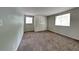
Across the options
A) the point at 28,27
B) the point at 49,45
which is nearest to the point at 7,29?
the point at 49,45

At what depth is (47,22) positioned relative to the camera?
904 cm

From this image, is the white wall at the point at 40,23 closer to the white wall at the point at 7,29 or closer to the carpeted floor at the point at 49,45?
the carpeted floor at the point at 49,45

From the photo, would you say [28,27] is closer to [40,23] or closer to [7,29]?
[40,23]

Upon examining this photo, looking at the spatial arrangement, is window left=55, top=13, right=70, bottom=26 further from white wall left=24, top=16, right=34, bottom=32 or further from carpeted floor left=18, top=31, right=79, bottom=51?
white wall left=24, top=16, right=34, bottom=32

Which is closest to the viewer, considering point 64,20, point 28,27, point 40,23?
point 64,20

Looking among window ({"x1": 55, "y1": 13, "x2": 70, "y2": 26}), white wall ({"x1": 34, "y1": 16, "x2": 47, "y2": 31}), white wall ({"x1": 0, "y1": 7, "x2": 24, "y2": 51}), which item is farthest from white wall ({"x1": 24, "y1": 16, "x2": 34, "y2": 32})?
white wall ({"x1": 0, "y1": 7, "x2": 24, "y2": 51})

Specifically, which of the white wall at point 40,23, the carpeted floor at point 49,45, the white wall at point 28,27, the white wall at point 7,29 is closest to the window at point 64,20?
the carpeted floor at point 49,45

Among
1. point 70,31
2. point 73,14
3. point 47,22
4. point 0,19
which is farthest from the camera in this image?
point 47,22

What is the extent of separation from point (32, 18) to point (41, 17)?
109cm

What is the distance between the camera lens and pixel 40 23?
28.1 feet

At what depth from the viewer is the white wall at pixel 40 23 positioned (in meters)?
8.16

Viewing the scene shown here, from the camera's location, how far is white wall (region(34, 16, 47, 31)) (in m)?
8.16
